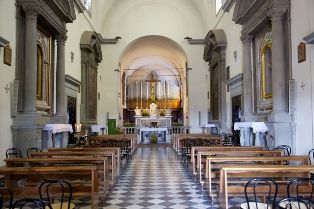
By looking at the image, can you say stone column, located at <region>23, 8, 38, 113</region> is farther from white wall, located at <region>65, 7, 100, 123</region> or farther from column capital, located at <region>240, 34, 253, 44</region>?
column capital, located at <region>240, 34, 253, 44</region>

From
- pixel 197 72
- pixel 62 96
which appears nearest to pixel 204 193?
pixel 62 96

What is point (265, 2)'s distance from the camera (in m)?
9.89

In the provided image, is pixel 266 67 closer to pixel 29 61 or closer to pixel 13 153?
pixel 29 61

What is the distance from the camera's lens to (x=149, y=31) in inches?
808

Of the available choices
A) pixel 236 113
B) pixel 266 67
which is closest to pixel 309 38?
pixel 266 67

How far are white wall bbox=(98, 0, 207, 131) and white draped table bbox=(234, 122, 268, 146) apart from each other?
29.2 ft

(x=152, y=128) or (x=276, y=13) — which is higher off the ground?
(x=276, y=13)

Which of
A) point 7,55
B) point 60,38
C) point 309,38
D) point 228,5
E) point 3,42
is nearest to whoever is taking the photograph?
point 309,38

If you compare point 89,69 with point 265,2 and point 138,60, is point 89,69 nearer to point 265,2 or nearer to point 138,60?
point 265,2

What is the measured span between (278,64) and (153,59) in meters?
20.8

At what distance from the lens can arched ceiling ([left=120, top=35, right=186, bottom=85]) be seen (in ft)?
74.1

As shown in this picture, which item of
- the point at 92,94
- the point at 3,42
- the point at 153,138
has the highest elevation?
the point at 3,42

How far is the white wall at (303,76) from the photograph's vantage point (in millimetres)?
7855

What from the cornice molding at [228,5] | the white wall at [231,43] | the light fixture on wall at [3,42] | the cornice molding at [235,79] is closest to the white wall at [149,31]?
the white wall at [231,43]
